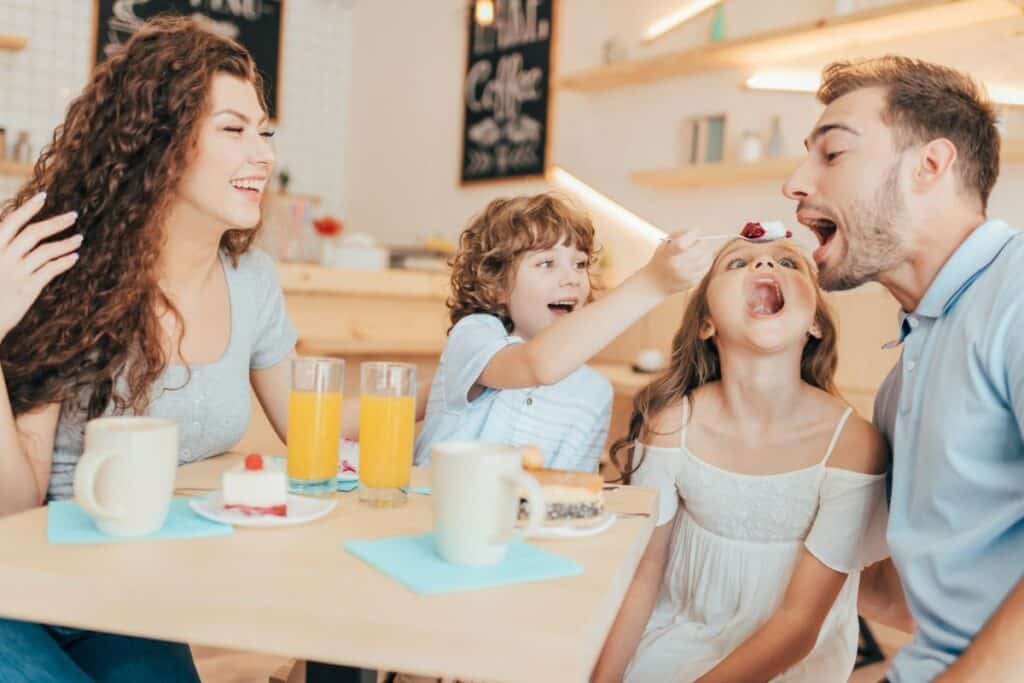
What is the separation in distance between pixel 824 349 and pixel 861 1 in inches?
89.1

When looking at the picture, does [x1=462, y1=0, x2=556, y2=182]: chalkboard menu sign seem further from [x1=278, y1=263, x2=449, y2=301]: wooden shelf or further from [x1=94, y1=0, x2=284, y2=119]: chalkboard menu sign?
[x1=94, y1=0, x2=284, y2=119]: chalkboard menu sign

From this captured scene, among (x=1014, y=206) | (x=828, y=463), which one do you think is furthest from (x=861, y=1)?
(x=828, y=463)

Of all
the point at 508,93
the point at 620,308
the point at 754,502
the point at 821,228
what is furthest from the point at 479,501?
the point at 508,93

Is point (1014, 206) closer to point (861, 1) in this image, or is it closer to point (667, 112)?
point (861, 1)

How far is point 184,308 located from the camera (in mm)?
1540

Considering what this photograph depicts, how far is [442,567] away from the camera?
870mm

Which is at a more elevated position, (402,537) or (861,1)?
(861,1)

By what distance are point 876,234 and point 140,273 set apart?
1.12m

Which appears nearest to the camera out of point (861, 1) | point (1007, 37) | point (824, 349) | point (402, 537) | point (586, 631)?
point (586, 631)

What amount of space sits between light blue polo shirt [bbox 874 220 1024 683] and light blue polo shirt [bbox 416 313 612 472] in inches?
24.9

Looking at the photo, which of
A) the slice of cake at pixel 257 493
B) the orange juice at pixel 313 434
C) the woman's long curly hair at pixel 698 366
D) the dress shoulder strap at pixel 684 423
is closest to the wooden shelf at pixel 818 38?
the woman's long curly hair at pixel 698 366

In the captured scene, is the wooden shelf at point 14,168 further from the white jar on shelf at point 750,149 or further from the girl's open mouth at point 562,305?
the girl's open mouth at point 562,305

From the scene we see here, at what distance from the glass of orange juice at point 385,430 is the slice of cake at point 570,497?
6.3 inches

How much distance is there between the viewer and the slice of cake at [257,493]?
39.8 inches
